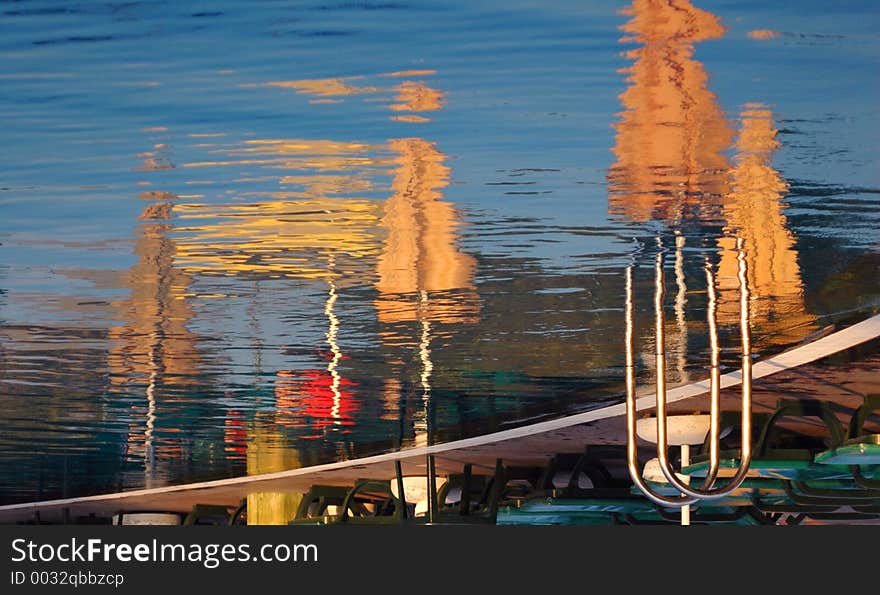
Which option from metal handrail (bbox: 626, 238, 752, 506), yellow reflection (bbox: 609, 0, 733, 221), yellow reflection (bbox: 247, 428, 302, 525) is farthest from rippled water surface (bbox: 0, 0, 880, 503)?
yellow reflection (bbox: 247, 428, 302, 525)

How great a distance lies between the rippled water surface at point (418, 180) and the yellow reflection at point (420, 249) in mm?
17

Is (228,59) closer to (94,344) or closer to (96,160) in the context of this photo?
(96,160)

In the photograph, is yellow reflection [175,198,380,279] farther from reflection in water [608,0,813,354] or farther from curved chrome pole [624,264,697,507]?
curved chrome pole [624,264,697,507]

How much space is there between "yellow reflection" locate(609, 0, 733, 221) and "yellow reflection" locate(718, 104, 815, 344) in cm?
9

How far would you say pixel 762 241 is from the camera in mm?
6270

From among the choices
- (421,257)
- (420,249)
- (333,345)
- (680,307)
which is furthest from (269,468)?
(420,249)

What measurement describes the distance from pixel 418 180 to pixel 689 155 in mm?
988

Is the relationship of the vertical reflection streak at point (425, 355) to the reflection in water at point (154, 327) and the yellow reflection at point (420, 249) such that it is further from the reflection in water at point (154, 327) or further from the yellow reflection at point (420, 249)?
the reflection in water at point (154, 327)

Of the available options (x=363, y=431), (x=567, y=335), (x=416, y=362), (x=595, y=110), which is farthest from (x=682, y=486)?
(x=363, y=431)

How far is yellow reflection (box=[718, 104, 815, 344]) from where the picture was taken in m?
4.91

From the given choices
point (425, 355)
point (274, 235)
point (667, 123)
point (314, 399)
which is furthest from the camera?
point (314, 399)

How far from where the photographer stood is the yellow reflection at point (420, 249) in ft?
16.8

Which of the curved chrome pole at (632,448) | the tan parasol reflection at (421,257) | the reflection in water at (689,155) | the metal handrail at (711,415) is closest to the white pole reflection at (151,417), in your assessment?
the tan parasol reflection at (421,257)

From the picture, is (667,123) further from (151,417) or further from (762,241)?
(151,417)
